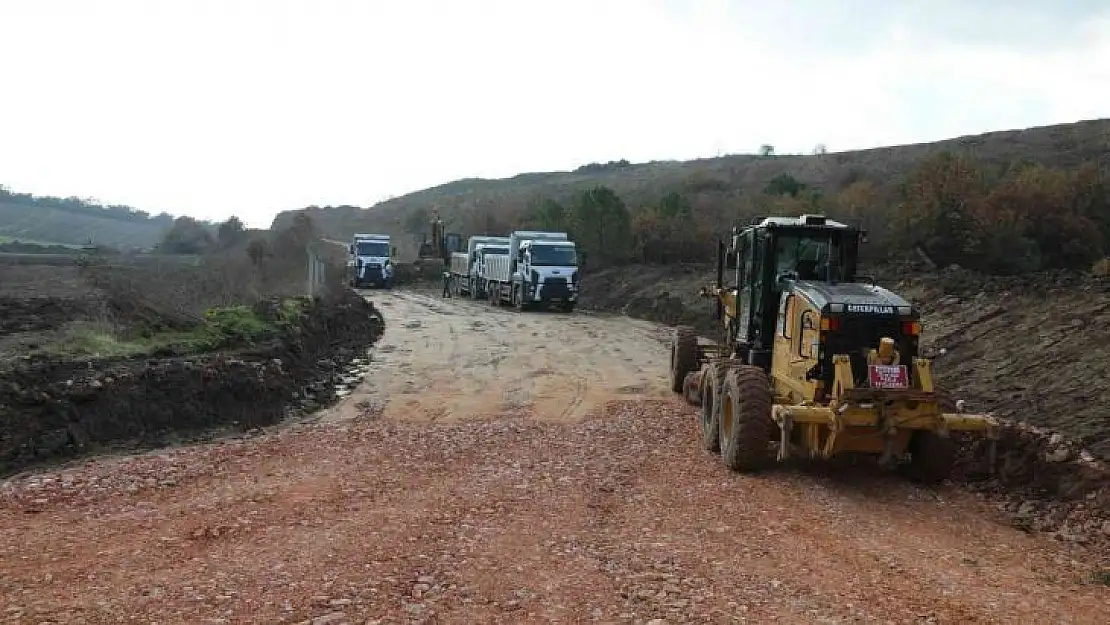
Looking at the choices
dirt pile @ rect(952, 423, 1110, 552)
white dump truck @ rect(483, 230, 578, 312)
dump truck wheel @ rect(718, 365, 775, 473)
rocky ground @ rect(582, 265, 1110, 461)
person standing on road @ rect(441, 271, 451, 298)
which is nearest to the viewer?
dirt pile @ rect(952, 423, 1110, 552)

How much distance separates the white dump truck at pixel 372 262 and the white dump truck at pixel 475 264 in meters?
5.44

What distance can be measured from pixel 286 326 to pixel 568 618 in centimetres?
1449

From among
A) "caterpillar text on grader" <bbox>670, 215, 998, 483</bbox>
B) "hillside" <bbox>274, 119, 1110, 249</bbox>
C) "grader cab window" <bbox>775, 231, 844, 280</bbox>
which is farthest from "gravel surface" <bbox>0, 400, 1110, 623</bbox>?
"hillside" <bbox>274, 119, 1110, 249</bbox>

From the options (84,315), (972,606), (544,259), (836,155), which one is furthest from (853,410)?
(836,155)

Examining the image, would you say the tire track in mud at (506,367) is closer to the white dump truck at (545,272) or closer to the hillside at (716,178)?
the white dump truck at (545,272)

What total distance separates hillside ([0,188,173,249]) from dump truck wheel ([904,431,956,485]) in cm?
4335

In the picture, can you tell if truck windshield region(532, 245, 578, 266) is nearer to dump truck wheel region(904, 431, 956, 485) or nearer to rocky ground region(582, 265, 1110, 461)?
rocky ground region(582, 265, 1110, 461)

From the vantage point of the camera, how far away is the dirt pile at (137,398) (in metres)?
10.1

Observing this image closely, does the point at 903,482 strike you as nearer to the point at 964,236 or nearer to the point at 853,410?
the point at 853,410

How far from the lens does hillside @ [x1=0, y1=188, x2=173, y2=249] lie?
50.6 m

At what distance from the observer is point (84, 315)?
15414 millimetres

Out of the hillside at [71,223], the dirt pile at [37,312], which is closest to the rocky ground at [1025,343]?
the dirt pile at [37,312]

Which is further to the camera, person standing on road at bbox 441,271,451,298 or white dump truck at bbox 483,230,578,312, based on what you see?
person standing on road at bbox 441,271,451,298

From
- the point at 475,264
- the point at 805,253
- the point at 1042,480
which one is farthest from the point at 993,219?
the point at 475,264
